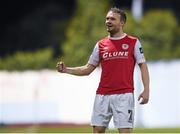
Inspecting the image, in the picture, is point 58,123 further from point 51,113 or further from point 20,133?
point 20,133

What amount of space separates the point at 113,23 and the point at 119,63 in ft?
1.62

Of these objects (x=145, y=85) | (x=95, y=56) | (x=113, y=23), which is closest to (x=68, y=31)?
(x=95, y=56)

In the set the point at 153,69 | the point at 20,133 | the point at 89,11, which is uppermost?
the point at 89,11

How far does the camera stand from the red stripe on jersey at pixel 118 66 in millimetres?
10711

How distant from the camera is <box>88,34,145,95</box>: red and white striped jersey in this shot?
10.7 m

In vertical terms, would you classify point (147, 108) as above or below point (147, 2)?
below

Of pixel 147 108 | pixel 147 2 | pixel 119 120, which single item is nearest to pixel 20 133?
pixel 147 108

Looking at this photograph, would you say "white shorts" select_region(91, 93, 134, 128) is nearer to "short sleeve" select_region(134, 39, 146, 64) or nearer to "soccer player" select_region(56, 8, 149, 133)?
"soccer player" select_region(56, 8, 149, 133)

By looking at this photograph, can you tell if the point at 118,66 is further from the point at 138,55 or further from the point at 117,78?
the point at 138,55

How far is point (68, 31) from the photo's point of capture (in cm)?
4500

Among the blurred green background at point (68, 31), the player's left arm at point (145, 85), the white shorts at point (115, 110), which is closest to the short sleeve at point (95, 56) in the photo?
the white shorts at point (115, 110)

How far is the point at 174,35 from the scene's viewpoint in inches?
1658

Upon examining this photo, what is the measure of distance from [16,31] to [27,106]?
26.2m

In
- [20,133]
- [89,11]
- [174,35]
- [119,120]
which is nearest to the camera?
[119,120]
